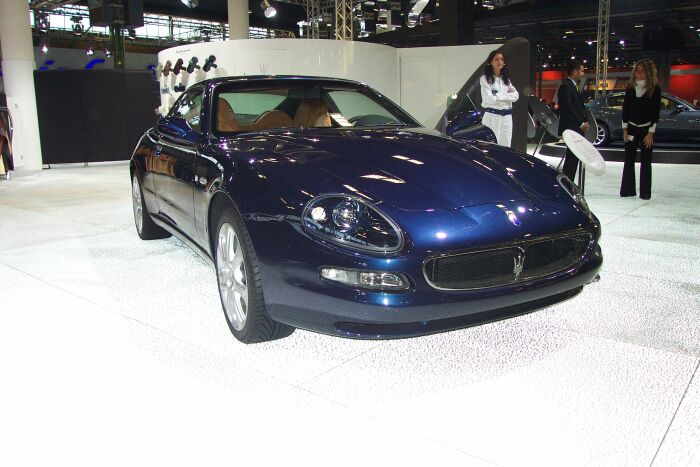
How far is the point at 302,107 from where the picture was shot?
11.6 ft

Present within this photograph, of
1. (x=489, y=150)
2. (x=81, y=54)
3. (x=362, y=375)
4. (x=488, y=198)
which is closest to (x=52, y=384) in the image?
(x=362, y=375)

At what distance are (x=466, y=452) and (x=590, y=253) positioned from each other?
108 centimetres

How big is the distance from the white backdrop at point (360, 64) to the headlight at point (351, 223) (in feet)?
27.5

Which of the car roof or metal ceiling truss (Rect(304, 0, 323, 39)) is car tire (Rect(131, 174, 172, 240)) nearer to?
the car roof

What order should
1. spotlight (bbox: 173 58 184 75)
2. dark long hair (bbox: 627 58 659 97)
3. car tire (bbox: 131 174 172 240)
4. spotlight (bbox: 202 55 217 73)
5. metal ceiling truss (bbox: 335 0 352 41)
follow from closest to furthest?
car tire (bbox: 131 174 172 240)
dark long hair (bbox: 627 58 659 97)
spotlight (bbox: 202 55 217 73)
spotlight (bbox: 173 58 184 75)
metal ceiling truss (bbox: 335 0 352 41)

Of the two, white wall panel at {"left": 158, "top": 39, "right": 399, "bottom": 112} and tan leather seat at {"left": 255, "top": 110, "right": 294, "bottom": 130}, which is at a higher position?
white wall panel at {"left": 158, "top": 39, "right": 399, "bottom": 112}

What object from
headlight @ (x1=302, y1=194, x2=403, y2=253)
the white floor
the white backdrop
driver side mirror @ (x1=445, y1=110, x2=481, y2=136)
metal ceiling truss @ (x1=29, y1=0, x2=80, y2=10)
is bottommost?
the white floor

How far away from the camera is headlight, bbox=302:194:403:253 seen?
2.08 metres

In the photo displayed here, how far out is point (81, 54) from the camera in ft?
96.2

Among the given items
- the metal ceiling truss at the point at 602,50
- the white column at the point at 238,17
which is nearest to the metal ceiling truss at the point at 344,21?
the white column at the point at 238,17

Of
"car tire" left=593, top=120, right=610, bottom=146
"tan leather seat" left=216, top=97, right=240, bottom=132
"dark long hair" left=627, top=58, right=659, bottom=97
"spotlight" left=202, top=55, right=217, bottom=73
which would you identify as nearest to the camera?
"tan leather seat" left=216, top=97, right=240, bottom=132

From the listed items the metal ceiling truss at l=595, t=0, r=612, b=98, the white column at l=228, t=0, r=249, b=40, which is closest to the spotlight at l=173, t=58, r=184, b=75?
the white column at l=228, t=0, r=249, b=40

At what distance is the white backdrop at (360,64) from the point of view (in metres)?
10.2

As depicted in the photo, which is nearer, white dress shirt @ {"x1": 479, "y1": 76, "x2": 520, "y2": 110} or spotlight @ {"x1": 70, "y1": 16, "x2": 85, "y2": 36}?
white dress shirt @ {"x1": 479, "y1": 76, "x2": 520, "y2": 110}
